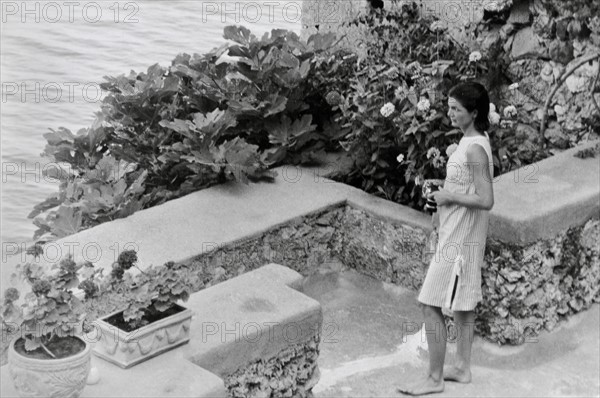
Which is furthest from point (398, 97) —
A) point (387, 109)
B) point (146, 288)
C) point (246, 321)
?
point (146, 288)

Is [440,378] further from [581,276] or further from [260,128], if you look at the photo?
[260,128]

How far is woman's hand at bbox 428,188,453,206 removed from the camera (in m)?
4.95

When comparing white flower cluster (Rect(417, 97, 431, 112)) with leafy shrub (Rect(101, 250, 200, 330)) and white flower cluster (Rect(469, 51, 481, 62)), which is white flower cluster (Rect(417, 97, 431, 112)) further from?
leafy shrub (Rect(101, 250, 200, 330))

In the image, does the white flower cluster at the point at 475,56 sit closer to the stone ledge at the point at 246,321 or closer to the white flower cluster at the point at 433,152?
the white flower cluster at the point at 433,152

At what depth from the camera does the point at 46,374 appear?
143 inches

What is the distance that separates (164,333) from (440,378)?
151 centimetres

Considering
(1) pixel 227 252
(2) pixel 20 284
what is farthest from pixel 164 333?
(1) pixel 227 252

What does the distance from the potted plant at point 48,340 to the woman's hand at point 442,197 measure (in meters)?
1.87

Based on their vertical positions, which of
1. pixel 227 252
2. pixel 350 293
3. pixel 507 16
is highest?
pixel 507 16

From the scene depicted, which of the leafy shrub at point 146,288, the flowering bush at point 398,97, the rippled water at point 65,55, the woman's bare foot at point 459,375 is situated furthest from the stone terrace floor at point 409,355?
the rippled water at point 65,55

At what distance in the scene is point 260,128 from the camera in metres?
6.71

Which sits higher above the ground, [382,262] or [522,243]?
[522,243]

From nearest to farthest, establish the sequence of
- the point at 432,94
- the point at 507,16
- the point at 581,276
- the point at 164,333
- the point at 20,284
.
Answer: the point at 164,333, the point at 20,284, the point at 581,276, the point at 432,94, the point at 507,16

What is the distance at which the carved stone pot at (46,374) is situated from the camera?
11.9 feet
